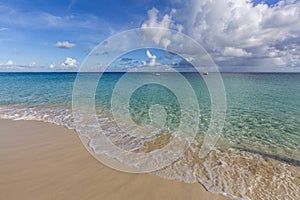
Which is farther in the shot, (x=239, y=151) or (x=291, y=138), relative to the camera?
(x=291, y=138)

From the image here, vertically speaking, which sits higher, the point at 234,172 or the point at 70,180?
the point at 70,180

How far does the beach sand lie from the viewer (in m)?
3.95

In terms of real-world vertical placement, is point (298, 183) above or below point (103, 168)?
below

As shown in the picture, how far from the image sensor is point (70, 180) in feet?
14.4

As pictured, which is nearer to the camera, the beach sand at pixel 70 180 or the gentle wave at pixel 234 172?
the beach sand at pixel 70 180

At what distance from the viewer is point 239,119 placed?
36.3 ft

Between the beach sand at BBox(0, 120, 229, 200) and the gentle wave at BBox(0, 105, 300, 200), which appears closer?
the beach sand at BBox(0, 120, 229, 200)

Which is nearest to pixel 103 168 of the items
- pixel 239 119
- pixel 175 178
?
pixel 175 178

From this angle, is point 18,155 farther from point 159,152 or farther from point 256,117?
point 256,117

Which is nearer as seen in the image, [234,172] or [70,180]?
[70,180]

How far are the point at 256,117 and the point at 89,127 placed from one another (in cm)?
1123

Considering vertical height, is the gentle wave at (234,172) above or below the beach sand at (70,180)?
below

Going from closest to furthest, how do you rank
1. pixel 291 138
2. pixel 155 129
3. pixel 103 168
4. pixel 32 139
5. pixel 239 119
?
pixel 103 168 → pixel 32 139 → pixel 291 138 → pixel 155 129 → pixel 239 119

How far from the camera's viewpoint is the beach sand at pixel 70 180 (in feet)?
13.0
